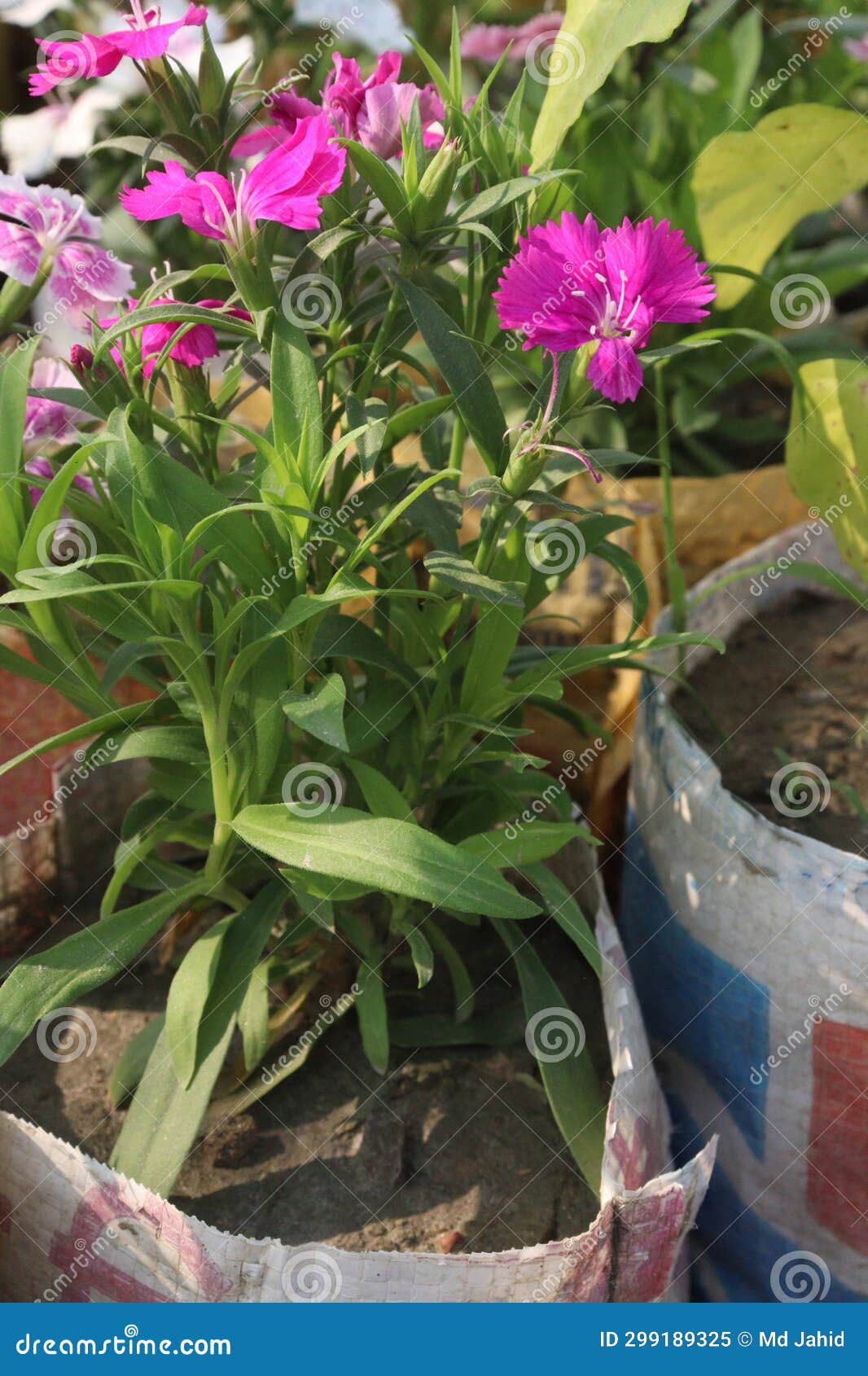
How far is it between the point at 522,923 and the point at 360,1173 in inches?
9.4

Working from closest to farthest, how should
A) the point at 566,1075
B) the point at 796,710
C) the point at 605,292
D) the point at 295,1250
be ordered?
the point at 605,292
the point at 295,1250
the point at 566,1075
the point at 796,710

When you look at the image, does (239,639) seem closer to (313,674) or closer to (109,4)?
(313,674)

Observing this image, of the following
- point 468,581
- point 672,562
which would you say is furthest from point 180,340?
point 672,562

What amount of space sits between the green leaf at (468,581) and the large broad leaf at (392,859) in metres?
0.13

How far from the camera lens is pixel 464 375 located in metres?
0.73

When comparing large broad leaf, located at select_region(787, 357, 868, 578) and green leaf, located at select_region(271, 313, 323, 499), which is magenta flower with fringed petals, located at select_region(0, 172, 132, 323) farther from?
large broad leaf, located at select_region(787, 357, 868, 578)

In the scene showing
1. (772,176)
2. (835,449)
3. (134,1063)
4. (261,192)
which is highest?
(772,176)

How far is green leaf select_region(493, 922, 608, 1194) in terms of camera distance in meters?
0.82

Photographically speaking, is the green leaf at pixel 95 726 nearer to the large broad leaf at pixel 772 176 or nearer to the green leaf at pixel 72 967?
the green leaf at pixel 72 967

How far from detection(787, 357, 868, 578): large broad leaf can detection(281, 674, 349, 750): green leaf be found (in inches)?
17.7

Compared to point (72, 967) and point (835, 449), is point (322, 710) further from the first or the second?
point (835, 449)

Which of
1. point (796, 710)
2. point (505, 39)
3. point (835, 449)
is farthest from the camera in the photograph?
point (505, 39)

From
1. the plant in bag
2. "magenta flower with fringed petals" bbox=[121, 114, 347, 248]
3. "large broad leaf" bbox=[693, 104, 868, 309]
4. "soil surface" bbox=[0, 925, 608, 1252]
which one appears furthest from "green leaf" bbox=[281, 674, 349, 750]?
"large broad leaf" bbox=[693, 104, 868, 309]

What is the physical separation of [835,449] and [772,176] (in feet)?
0.79
